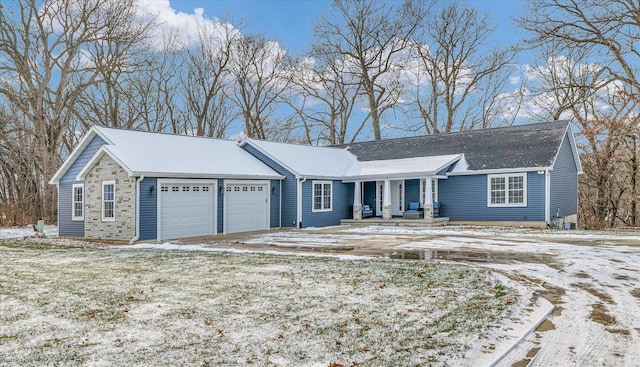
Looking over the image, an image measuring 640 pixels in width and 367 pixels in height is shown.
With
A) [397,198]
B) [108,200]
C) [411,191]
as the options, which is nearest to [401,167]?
[411,191]

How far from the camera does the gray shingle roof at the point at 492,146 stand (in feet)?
63.7

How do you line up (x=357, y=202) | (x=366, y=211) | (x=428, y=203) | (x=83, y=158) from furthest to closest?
(x=366, y=211)
(x=357, y=202)
(x=428, y=203)
(x=83, y=158)

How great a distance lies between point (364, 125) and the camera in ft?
119

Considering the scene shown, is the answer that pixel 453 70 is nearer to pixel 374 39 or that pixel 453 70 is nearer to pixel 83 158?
pixel 374 39

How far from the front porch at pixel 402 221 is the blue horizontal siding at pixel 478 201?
2.53 feet

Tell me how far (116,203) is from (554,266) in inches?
503

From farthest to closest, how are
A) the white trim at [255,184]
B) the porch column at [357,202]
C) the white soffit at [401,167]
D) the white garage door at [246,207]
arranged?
the porch column at [357,202], the white soffit at [401,167], the white garage door at [246,207], the white trim at [255,184]

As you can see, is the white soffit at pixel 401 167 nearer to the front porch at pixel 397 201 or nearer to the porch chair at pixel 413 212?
the front porch at pixel 397 201

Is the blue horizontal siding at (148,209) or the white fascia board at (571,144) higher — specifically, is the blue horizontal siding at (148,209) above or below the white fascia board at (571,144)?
below

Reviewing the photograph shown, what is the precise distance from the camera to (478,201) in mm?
20047

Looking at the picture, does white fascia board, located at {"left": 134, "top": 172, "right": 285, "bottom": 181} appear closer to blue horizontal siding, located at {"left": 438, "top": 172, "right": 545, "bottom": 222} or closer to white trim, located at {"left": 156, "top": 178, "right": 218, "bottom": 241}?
white trim, located at {"left": 156, "top": 178, "right": 218, "bottom": 241}

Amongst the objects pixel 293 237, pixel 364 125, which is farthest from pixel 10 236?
pixel 364 125

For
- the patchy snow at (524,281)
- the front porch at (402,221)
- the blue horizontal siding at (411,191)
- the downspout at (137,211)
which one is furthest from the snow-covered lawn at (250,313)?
the blue horizontal siding at (411,191)

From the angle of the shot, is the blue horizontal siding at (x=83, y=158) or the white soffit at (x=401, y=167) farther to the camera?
the white soffit at (x=401, y=167)
